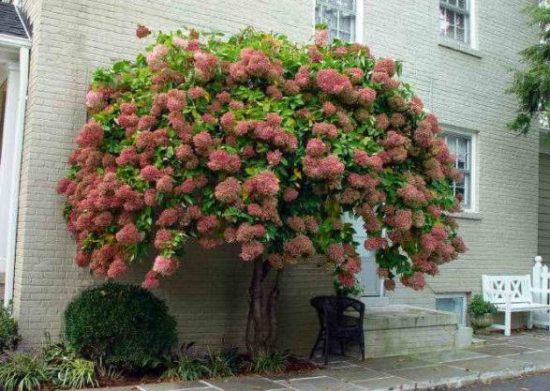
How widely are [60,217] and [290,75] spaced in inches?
→ 125

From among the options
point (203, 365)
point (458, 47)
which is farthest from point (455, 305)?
point (203, 365)

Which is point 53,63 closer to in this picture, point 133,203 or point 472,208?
point 133,203

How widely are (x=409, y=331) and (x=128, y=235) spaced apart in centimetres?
474

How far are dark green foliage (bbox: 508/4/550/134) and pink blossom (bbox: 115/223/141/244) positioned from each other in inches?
311

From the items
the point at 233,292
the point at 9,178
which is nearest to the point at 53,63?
the point at 9,178

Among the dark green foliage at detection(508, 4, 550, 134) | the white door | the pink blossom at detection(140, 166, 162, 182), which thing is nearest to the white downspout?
the pink blossom at detection(140, 166, 162, 182)

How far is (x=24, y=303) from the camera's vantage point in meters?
7.21

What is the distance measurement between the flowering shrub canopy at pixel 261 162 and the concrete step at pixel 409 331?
6.93 feet

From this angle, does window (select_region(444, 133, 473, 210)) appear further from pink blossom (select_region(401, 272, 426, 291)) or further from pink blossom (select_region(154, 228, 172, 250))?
pink blossom (select_region(154, 228, 172, 250))

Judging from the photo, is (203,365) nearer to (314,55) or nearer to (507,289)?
(314,55)

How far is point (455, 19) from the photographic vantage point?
12.0 m

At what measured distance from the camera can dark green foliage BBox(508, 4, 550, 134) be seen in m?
11.0

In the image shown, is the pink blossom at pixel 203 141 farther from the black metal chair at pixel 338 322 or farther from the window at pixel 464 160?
the window at pixel 464 160

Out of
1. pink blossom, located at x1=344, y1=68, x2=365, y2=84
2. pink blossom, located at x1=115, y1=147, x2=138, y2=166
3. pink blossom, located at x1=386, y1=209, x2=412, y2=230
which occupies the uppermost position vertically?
pink blossom, located at x1=344, y1=68, x2=365, y2=84
